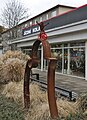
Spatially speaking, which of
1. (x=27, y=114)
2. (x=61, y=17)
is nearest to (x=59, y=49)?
(x=61, y=17)

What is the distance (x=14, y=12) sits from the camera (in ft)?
115

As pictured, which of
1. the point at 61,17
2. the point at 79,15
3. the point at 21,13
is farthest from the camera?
the point at 21,13

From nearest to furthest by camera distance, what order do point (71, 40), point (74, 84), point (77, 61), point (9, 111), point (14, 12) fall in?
1. point (9, 111)
2. point (74, 84)
3. point (71, 40)
4. point (77, 61)
5. point (14, 12)

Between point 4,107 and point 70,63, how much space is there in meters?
9.76

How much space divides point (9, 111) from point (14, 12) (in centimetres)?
3042

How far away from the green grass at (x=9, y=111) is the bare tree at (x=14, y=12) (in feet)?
94.8

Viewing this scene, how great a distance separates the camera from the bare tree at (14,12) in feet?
115

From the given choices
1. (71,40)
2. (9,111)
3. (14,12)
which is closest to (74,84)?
(71,40)

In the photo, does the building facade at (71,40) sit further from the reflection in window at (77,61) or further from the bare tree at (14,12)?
the bare tree at (14,12)

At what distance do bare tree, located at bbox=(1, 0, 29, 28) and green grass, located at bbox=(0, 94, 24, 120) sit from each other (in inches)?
1138

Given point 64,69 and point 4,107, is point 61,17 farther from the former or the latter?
point 4,107

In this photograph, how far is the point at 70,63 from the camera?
15.8 m

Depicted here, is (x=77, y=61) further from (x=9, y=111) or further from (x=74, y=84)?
(x=9, y=111)

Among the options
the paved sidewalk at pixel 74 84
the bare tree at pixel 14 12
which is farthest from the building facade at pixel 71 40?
the bare tree at pixel 14 12
